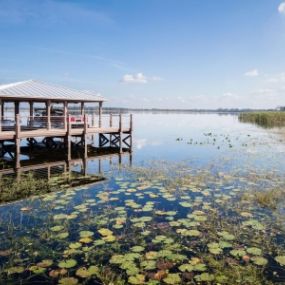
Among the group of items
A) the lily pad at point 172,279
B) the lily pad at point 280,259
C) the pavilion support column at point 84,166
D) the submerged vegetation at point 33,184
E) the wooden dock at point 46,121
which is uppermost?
the wooden dock at point 46,121

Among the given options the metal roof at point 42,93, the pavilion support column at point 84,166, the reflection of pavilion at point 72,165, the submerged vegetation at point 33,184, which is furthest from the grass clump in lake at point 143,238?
the metal roof at point 42,93

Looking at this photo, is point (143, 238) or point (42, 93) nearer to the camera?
point (143, 238)

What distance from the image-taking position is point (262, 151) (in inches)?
811

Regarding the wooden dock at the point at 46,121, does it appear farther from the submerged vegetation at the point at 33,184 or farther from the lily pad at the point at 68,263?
the lily pad at the point at 68,263

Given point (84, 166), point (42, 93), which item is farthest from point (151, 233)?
point (42, 93)

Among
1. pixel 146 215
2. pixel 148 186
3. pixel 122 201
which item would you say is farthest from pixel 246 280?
pixel 148 186

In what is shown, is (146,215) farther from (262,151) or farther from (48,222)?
(262,151)

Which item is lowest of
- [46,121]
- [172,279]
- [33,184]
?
[172,279]

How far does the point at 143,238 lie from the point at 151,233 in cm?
33

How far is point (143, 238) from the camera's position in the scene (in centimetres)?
702

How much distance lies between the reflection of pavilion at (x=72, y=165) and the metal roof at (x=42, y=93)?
361 cm

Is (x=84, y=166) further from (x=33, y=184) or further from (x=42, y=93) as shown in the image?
(x=42, y=93)

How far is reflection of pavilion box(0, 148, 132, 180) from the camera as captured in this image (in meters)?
14.3

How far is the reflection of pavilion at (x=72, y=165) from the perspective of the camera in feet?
46.9
